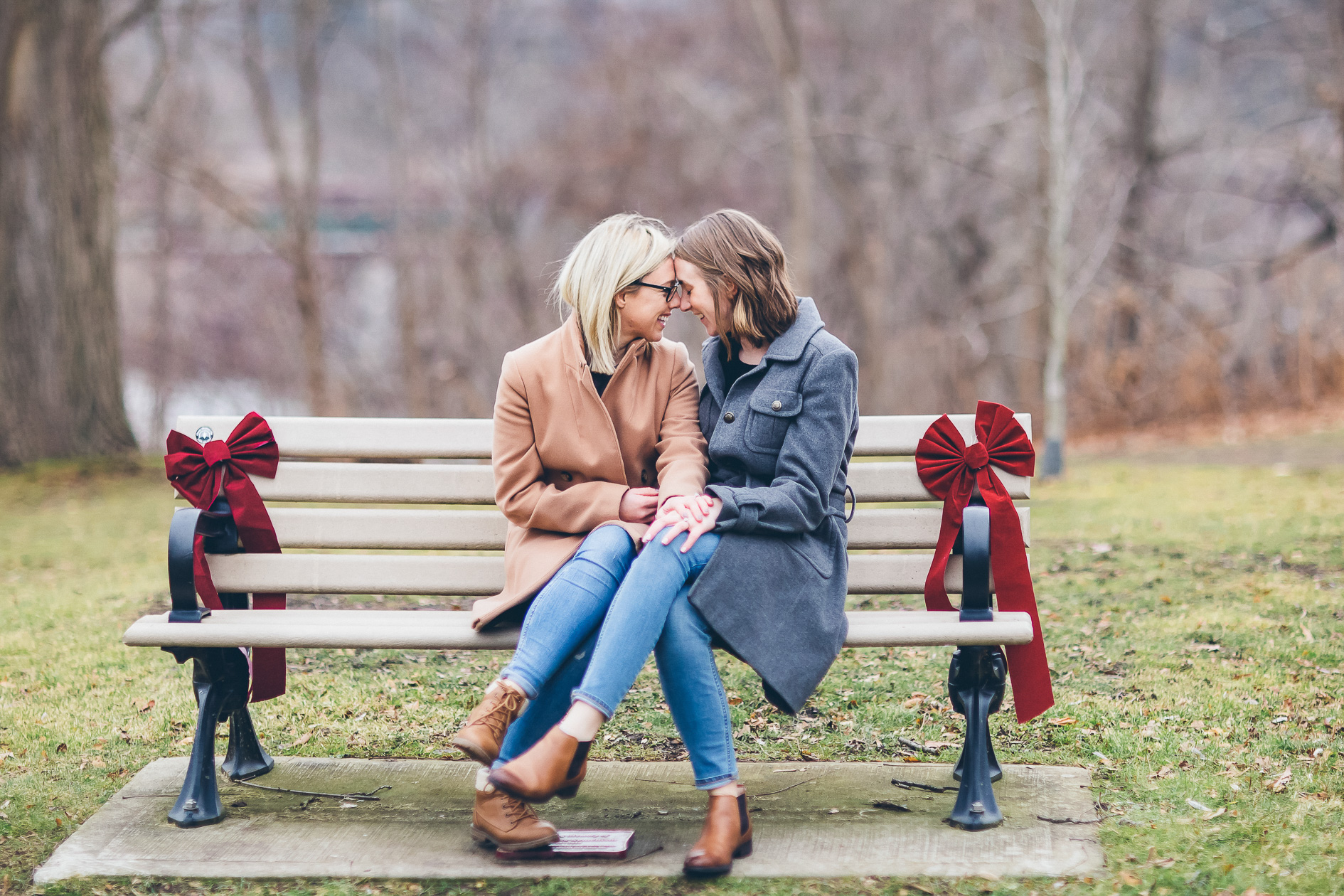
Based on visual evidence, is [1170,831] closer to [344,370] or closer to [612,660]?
[612,660]

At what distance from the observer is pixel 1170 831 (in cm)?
300

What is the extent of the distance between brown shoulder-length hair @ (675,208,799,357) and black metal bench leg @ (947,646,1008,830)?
39.2 inches

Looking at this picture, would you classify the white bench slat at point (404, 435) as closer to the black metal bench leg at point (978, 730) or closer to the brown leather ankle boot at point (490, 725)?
the black metal bench leg at point (978, 730)

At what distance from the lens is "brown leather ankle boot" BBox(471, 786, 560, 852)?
291cm

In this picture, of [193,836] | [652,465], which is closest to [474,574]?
[652,465]

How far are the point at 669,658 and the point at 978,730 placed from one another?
800mm

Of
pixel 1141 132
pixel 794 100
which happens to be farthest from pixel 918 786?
pixel 1141 132

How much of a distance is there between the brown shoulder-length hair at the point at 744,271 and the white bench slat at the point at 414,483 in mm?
506

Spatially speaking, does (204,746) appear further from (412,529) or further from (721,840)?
(721,840)

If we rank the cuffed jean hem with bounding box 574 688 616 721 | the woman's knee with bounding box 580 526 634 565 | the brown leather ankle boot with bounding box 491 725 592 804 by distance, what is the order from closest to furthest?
the brown leather ankle boot with bounding box 491 725 592 804, the cuffed jean hem with bounding box 574 688 616 721, the woman's knee with bounding box 580 526 634 565

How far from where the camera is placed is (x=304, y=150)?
16109 millimetres

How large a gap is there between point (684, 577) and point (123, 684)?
8.06 feet

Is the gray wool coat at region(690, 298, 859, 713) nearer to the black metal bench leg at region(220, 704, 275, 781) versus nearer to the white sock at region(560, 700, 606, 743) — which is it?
the white sock at region(560, 700, 606, 743)

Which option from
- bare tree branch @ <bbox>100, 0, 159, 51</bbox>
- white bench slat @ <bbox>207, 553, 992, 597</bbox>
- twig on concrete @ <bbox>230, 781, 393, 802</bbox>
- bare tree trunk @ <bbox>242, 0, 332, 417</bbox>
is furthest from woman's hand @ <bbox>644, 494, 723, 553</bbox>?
bare tree trunk @ <bbox>242, 0, 332, 417</bbox>
